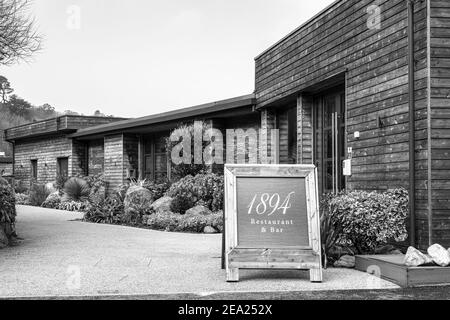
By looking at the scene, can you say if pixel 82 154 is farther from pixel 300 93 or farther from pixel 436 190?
pixel 436 190

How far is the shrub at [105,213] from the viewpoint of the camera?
14.2 m

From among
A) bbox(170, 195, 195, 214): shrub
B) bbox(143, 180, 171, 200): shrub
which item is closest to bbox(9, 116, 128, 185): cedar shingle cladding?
bbox(143, 180, 171, 200): shrub

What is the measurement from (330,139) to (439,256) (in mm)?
5497

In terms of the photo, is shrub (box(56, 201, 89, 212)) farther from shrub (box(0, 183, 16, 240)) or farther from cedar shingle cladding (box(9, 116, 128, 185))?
shrub (box(0, 183, 16, 240))

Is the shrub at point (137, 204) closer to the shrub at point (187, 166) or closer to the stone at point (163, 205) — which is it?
the stone at point (163, 205)

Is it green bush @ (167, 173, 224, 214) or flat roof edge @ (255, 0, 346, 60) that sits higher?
flat roof edge @ (255, 0, 346, 60)

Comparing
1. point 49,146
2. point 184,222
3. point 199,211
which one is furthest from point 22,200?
point 184,222

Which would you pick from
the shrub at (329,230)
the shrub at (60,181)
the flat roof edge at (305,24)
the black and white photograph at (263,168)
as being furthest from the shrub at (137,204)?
the shrub at (329,230)

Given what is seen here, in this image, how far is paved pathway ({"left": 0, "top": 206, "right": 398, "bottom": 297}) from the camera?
5.59 m

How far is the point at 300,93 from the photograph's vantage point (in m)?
11.9

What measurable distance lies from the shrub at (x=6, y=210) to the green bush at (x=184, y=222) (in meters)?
3.87

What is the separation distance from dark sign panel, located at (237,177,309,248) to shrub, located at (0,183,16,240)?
→ 4676mm

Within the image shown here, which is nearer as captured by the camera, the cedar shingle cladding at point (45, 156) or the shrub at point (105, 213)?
the shrub at point (105, 213)

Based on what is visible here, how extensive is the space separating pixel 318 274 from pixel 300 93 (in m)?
6.68
